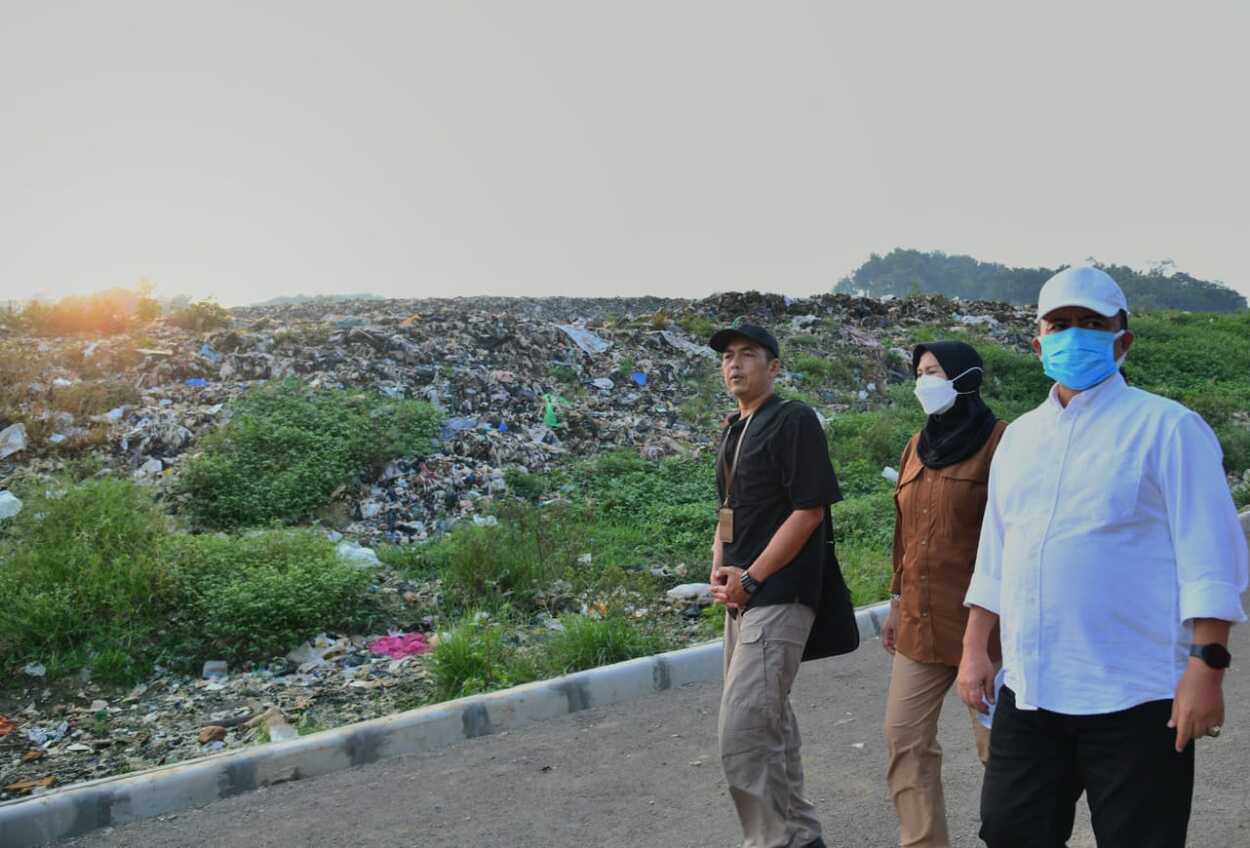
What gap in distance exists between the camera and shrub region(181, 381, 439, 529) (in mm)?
8805

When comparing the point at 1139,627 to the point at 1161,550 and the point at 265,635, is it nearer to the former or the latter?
the point at 1161,550

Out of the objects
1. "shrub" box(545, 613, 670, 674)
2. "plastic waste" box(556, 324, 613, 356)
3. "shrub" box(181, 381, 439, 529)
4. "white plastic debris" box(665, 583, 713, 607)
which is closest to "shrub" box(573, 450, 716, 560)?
"white plastic debris" box(665, 583, 713, 607)

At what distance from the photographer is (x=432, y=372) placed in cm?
1271

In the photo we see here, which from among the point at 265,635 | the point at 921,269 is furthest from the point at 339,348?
the point at 921,269

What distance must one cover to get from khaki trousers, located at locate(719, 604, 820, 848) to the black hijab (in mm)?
670

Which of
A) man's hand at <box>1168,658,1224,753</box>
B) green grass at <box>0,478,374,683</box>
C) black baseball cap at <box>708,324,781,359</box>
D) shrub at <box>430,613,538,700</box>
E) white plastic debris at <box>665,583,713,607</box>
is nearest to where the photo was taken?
man's hand at <box>1168,658,1224,753</box>

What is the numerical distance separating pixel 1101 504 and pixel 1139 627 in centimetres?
27

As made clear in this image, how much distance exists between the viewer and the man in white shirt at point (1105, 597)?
2.23m

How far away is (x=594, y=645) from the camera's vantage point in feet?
19.9

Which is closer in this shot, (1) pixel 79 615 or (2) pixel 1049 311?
(2) pixel 1049 311

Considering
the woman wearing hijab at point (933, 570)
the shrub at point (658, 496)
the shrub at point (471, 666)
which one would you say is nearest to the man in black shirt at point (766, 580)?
the woman wearing hijab at point (933, 570)

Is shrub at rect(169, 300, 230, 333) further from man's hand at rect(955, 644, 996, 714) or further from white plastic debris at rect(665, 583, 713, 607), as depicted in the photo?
man's hand at rect(955, 644, 996, 714)

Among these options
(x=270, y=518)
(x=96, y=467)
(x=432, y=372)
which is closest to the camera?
(x=270, y=518)

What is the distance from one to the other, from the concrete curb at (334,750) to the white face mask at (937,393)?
277 centimetres
